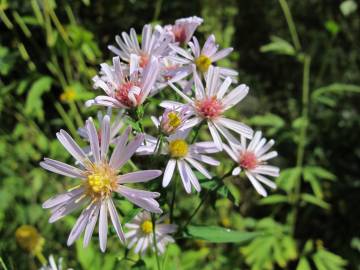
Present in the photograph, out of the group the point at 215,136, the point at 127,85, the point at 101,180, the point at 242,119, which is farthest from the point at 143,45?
the point at 242,119

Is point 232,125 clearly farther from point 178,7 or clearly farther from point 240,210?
point 178,7

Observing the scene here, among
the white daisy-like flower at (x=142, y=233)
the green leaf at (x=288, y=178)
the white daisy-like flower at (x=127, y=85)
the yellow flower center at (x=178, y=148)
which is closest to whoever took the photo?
the white daisy-like flower at (x=127, y=85)

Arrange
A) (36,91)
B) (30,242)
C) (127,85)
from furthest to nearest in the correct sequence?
(36,91)
(30,242)
(127,85)

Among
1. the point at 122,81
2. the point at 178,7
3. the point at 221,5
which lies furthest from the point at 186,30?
the point at 178,7

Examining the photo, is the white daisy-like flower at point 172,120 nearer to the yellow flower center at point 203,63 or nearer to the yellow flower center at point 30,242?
the yellow flower center at point 203,63

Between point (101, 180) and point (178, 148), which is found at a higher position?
point (178, 148)

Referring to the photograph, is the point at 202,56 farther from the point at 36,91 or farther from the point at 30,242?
the point at 36,91

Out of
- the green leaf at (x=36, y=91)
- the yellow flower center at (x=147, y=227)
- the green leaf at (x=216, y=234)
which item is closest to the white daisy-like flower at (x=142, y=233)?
the yellow flower center at (x=147, y=227)
